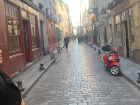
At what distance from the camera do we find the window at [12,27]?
725 centimetres

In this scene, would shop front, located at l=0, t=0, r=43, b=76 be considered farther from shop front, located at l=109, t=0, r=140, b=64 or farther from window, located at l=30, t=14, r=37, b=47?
shop front, located at l=109, t=0, r=140, b=64

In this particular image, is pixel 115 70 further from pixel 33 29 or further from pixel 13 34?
pixel 33 29

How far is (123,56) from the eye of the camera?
11570mm

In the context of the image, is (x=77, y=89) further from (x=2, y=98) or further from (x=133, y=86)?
(x=2, y=98)

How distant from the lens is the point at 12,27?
7.66m

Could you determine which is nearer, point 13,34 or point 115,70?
point 115,70

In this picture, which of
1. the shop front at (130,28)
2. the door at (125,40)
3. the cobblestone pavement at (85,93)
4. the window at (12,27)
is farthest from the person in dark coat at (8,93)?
the door at (125,40)

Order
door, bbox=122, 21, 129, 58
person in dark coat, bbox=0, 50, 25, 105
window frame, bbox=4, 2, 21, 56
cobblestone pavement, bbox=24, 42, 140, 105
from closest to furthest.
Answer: person in dark coat, bbox=0, 50, 25, 105 < cobblestone pavement, bbox=24, 42, 140, 105 < window frame, bbox=4, 2, 21, 56 < door, bbox=122, 21, 129, 58

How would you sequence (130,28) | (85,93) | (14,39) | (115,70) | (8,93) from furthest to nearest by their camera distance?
(130,28)
(14,39)
(115,70)
(85,93)
(8,93)

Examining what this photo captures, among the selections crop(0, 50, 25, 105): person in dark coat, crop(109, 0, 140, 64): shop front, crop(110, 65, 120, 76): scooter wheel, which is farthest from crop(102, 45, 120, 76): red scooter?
crop(0, 50, 25, 105): person in dark coat

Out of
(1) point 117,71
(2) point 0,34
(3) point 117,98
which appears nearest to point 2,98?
(3) point 117,98

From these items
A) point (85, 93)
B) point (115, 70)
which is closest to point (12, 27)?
point (85, 93)

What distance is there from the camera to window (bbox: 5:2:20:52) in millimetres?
7254

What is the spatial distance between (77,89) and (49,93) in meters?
0.92
